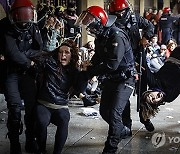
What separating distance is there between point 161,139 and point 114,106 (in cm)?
136

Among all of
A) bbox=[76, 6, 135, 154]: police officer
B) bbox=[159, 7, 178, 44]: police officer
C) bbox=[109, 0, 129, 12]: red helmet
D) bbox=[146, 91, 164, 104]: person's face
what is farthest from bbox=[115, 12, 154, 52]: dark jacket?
bbox=[159, 7, 178, 44]: police officer

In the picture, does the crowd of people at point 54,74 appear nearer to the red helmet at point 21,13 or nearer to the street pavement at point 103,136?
the red helmet at point 21,13

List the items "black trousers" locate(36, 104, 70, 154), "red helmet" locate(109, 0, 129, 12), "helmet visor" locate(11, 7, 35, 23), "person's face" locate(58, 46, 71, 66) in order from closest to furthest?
"helmet visor" locate(11, 7, 35, 23), "black trousers" locate(36, 104, 70, 154), "person's face" locate(58, 46, 71, 66), "red helmet" locate(109, 0, 129, 12)

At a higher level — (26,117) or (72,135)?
(26,117)

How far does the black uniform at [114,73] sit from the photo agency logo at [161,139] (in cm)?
86

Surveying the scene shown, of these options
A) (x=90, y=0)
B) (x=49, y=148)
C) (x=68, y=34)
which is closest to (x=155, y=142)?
(x=49, y=148)

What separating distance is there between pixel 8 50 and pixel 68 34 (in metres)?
5.51

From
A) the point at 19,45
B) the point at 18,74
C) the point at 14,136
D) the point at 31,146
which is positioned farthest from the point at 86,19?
the point at 31,146

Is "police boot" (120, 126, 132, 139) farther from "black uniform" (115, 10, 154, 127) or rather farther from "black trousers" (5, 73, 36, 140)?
"black trousers" (5, 73, 36, 140)

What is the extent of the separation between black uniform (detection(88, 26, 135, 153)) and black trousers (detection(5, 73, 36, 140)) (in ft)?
2.67

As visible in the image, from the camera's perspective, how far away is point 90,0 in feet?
46.1

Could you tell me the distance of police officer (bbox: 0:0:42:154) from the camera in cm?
534

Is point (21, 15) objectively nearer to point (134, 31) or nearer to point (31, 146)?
point (31, 146)

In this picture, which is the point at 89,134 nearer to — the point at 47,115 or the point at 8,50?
the point at 47,115
